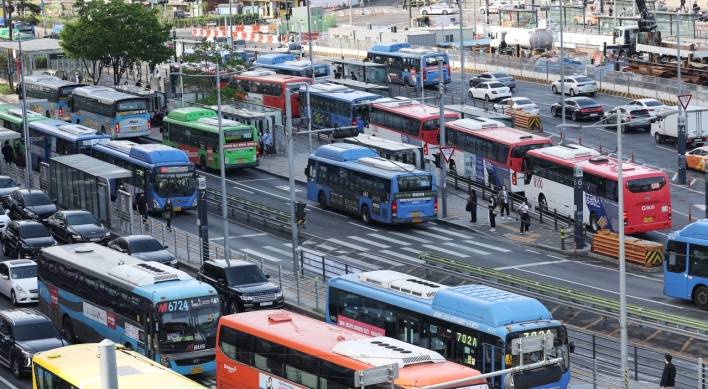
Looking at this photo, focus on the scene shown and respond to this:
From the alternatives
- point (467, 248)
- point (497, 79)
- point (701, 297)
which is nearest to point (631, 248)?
point (701, 297)

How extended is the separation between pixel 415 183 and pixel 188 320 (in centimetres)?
2306

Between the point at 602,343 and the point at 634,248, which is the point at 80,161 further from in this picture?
the point at 602,343

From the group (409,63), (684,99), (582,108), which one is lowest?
(582,108)

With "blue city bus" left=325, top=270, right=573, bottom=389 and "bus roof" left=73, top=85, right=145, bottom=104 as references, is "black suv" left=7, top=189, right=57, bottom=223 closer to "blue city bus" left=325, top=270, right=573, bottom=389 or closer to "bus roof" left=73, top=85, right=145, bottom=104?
"bus roof" left=73, top=85, right=145, bottom=104

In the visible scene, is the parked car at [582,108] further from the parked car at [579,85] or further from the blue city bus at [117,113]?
the blue city bus at [117,113]

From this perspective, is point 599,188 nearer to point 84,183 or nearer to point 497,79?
point 84,183

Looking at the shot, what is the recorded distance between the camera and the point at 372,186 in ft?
182

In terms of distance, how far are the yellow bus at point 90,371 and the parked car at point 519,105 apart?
53905mm

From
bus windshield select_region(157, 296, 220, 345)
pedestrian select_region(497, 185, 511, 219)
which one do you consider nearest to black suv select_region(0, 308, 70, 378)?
bus windshield select_region(157, 296, 220, 345)

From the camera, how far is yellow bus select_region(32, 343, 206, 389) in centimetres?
2570

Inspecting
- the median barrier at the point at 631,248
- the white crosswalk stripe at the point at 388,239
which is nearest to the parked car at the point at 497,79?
the white crosswalk stripe at the point at 388,239

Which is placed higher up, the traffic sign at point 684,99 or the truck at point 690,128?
the traffic sign at point 684,99

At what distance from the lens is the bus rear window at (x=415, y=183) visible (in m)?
54.2

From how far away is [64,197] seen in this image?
5838cm
